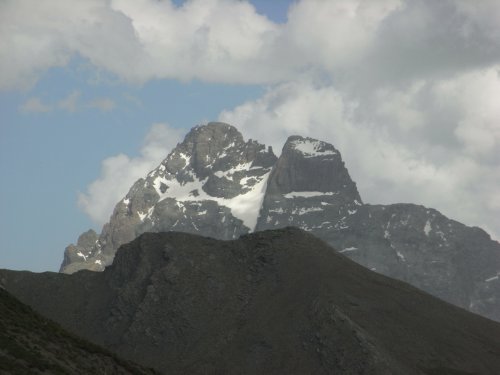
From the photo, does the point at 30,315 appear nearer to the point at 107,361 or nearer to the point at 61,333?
the point at 61,333

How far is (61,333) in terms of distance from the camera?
11831cm

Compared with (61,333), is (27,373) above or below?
below

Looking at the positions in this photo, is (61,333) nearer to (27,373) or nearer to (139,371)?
(139,371)

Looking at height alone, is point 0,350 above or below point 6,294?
below

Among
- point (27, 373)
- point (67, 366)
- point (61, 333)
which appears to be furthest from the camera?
point (61, 333)

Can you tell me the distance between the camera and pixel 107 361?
389 ft

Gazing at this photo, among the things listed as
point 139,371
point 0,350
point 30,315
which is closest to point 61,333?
point 30,315

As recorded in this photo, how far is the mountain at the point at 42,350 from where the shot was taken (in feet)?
314

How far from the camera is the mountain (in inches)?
3767

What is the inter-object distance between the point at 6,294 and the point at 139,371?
2203 cm

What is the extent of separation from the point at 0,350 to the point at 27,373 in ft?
18.9

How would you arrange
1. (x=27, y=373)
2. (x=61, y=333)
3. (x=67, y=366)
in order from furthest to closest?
1. (x=61, y=333)
2. (x=67, y=366)
3. (x=27, y=373)

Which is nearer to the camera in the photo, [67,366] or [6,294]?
[67,366]

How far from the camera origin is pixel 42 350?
10375 cm
